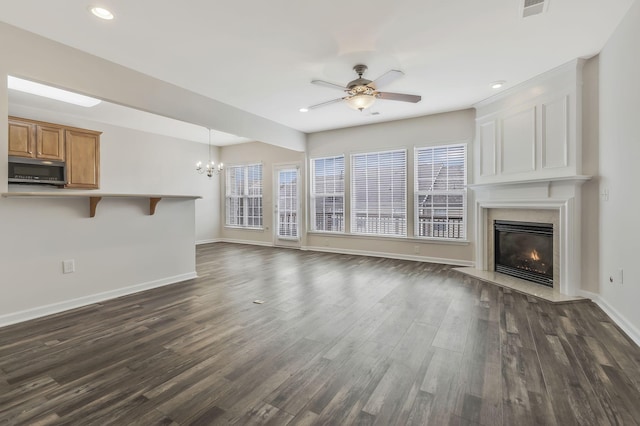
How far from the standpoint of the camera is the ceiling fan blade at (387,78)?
313 centimetres

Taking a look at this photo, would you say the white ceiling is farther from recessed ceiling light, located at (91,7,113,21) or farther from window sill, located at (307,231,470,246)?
window sill, located at (307,231,470,246)

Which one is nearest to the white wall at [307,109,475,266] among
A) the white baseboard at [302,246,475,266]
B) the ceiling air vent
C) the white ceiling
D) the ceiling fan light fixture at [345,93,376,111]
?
the white baseboard at [302,246,475,266]

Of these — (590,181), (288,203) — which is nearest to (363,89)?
(590,181)

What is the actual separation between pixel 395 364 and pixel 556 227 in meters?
3.25

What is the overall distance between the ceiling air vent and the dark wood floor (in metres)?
2.88

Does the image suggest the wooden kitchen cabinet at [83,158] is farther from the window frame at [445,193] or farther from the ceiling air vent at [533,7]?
the ceiling air vent at [533,7]

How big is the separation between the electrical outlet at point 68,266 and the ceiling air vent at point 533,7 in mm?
5196

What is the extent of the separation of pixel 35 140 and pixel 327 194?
18.6ft

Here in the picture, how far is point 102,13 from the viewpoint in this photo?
8.68ft

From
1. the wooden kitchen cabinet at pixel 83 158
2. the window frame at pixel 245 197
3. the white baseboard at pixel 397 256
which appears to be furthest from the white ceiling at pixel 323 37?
the window frame at pixel 245 197

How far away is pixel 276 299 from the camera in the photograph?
12.0 feet

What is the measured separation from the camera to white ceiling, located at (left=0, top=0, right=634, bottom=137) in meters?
2.61

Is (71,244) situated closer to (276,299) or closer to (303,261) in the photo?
(276,299)

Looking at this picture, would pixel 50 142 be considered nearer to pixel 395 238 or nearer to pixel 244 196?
pixel 244 196
